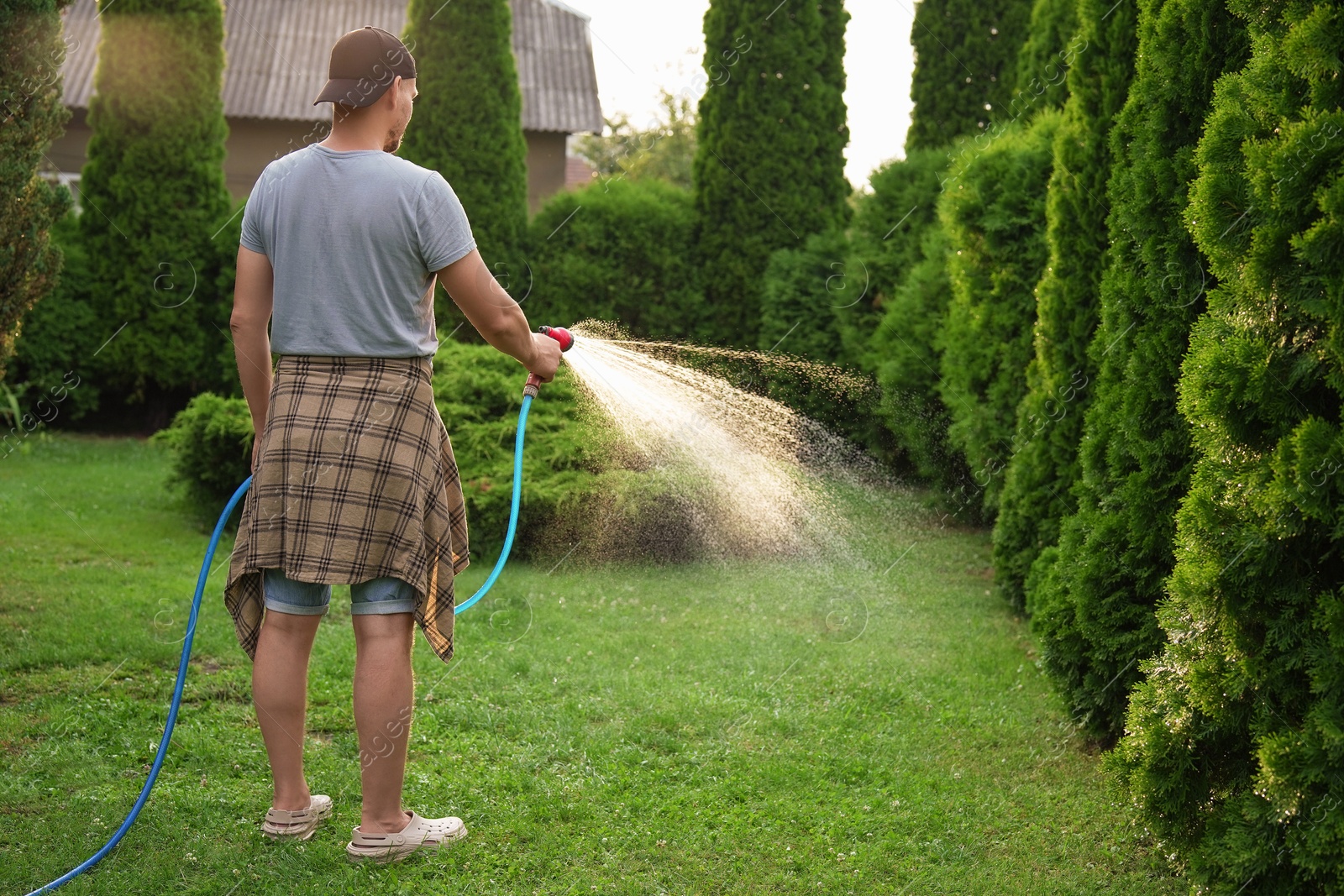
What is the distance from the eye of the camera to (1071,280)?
15.7 ft

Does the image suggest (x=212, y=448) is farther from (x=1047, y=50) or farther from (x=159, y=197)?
(x=1047, y=50)

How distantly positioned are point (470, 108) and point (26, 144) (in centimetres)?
581

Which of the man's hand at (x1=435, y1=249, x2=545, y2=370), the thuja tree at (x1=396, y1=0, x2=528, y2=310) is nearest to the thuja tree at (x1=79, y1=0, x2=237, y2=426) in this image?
the thuja tree at (x1=396, y1=0, x2=528, y2=310)

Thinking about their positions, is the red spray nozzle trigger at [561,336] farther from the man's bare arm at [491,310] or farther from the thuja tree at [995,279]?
the thuja tree at [995,279]

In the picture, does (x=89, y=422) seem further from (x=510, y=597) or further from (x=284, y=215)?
(x=284, y=215)

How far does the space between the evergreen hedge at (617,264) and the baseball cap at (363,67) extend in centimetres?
778

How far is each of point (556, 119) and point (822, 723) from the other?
46.0ft

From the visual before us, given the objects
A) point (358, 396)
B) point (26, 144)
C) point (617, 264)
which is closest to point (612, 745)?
point (358, 396)

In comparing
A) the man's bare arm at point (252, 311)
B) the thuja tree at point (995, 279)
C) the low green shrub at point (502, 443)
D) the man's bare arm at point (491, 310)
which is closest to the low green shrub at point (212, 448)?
the low green shrub at point (502, 443)

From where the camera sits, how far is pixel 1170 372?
338 cm

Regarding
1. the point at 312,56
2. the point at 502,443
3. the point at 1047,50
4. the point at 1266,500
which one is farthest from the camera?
the point at 312,56

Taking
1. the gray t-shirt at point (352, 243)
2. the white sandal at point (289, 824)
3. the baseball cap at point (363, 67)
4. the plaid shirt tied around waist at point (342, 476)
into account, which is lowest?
the white sandal at point (289, 824)

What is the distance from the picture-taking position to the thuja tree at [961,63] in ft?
34.5

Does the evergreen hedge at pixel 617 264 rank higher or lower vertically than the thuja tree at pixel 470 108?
lower
